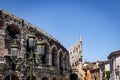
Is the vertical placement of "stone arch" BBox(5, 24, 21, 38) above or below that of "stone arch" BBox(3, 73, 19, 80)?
above

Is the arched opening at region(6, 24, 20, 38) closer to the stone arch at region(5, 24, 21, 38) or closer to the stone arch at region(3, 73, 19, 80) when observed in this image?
the stone arch at region(5, 24, 21, 38)

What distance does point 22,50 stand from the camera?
164 feet

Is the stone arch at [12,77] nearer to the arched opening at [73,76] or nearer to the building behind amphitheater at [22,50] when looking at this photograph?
the building behind amphitheater at [22,50]

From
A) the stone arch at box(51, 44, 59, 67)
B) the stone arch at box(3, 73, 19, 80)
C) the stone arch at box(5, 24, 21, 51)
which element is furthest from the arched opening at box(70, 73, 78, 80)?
the stone arch at box(3, 73, 19, 80)

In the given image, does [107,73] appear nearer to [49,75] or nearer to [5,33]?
[49,75]

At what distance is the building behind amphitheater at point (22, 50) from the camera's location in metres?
47.3

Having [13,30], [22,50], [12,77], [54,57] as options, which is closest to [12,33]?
[13,30]

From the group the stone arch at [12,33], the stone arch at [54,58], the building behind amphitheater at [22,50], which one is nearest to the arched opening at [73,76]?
the building behind amphitheater at [22,50]

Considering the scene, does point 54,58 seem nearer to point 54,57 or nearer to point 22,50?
point 54,57

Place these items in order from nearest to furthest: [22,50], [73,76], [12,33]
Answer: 1. [22,50]
2. [12,33]
3. [73,76]

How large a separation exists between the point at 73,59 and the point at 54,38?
23067mm

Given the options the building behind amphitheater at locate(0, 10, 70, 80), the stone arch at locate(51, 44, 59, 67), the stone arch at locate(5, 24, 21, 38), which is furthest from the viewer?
the stone arch at locate(51, 44, 59, 67)

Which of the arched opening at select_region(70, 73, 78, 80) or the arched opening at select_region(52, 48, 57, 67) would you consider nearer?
the arched opening at select_region(52, 48, 57, 67)

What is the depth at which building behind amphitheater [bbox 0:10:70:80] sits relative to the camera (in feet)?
155
